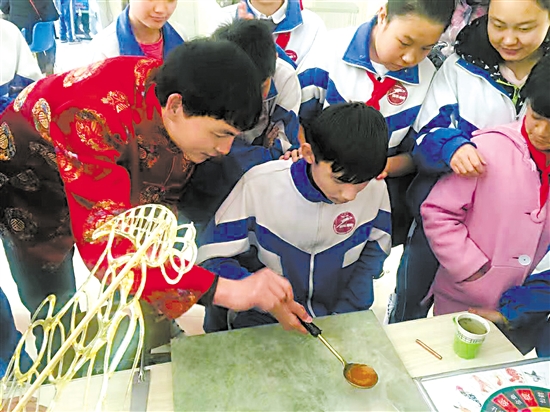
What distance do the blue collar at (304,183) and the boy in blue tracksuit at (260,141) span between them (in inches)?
1.8

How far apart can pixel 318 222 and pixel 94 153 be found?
548 mm

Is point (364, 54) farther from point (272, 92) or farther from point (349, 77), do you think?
point (272, 92)

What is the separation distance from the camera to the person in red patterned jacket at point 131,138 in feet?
2.91

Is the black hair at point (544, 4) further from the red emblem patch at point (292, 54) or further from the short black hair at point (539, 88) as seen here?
the red emblem patch at point (292, 54)

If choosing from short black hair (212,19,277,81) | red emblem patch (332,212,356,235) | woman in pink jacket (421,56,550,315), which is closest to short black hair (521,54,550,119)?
woman in pink jacket (421,56,550,315)

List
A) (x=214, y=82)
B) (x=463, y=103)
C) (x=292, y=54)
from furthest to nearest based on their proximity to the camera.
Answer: (x=463, y=103) < (x=292, y=54) < (x=214, y=82)

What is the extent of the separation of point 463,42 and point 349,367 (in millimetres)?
747

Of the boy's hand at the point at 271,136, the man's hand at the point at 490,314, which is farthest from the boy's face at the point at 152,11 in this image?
the man's hand at the point at 490,314

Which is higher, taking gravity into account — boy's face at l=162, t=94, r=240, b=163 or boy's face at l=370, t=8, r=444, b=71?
boy's face at l=370, t=8, r=444, b=71

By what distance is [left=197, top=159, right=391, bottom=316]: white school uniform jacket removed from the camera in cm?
118

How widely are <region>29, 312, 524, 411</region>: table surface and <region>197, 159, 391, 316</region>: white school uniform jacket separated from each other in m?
0.15

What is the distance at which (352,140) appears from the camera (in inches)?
40.9

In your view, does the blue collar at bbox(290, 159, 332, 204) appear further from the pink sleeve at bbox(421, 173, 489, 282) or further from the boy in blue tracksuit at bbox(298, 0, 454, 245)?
the pink sleeve at bbox(421, 173, 489, 282)

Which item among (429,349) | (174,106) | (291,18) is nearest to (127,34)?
(174,106)
